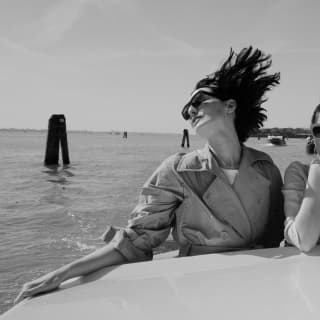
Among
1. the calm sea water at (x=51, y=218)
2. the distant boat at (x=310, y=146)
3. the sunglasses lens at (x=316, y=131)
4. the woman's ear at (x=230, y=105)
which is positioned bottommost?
the calm sea water at (x=51, y=218)

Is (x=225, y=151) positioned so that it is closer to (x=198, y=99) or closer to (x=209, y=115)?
(x=209, y=115)

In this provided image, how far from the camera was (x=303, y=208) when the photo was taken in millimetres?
1919

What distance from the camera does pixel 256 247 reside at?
2.18m

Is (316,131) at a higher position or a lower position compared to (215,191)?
higher

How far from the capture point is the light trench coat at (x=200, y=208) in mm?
2062

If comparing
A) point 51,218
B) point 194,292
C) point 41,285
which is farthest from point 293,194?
point 51,218

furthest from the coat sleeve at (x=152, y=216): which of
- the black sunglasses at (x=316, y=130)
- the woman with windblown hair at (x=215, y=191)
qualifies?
the black sunglasses at (x=316, y=130)

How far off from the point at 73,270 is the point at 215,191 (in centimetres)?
81

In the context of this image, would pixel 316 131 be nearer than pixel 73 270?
No

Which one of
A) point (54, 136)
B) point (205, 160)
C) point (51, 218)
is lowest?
point (51, 218)

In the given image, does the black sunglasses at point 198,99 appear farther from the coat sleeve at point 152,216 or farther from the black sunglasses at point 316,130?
the black sunglasses at point 316,130

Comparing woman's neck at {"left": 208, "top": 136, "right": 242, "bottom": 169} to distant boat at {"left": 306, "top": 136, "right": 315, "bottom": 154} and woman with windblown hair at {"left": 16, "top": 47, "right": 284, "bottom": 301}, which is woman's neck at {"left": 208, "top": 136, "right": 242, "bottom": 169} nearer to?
woman with windblown hair at {"left": 16, "top": 47, "right": 284, "bottom": 301}

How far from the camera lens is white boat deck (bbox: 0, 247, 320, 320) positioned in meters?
1.30

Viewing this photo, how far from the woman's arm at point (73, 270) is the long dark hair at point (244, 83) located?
101 centimetres
